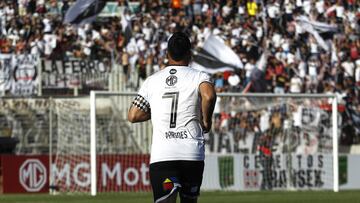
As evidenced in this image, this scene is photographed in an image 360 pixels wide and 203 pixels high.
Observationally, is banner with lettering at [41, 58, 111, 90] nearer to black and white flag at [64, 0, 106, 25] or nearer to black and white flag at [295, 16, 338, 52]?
black and white flag at [64, 0, 106, 25]

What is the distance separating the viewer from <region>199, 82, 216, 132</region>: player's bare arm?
9844 mm

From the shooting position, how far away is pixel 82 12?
37.6m

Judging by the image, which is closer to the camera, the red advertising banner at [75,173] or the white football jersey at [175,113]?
the white football jersey at [175,113]

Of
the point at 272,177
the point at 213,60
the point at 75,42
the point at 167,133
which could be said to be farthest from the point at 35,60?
the point at 167,133

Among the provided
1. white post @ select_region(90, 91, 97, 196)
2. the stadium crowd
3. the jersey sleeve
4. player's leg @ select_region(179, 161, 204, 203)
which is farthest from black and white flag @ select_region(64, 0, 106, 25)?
player's leg @ select_region(179, 161, 204, 203)

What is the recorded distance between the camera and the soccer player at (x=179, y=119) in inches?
385

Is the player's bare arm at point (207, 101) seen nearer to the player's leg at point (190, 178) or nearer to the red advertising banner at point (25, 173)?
the player's leg at point (190, 178)

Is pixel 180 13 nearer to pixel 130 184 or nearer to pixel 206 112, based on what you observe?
pixel 130 184

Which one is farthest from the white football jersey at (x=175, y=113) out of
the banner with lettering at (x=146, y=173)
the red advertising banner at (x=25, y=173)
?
the red advertising banner at (x=25, y=173)

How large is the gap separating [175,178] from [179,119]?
1.71 feet

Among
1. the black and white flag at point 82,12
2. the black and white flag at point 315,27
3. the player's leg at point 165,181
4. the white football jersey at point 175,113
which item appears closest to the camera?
the player's leg at point 165,181

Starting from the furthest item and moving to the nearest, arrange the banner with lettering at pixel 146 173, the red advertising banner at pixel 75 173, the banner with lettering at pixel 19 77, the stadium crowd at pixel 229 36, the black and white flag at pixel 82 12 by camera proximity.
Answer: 1. the black and white flag at pixel 82 12
2. the stadium crowd at pixel 229 36
3. the banner with lettering at pixel 19 77
4. the banner with lettering at pixel 146 173
5. the red advertising banner at pixel 75 173

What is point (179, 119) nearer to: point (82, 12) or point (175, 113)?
point (175, 113)

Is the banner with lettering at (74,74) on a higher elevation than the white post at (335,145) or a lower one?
higher
